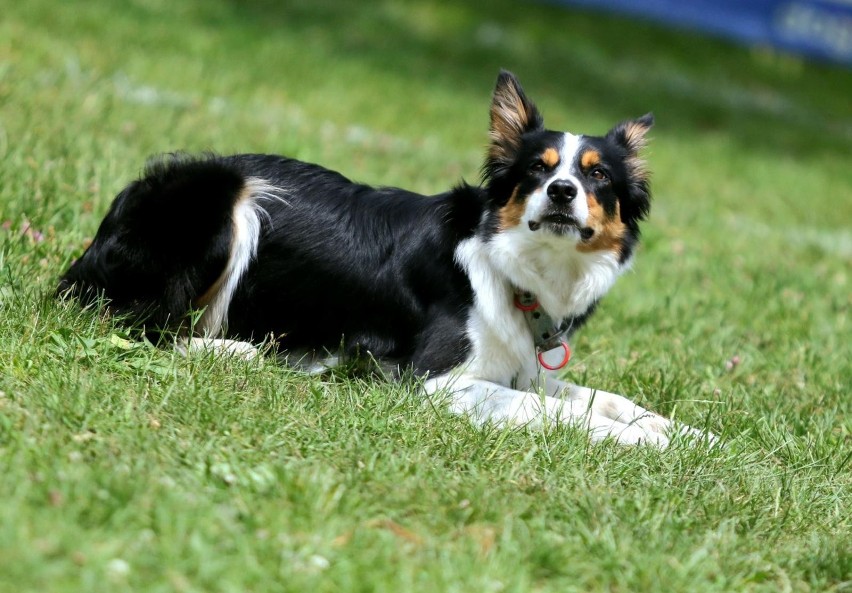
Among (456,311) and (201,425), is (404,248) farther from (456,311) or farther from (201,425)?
(201,425)

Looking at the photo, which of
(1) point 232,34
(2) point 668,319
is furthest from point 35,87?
(2) point 668,319

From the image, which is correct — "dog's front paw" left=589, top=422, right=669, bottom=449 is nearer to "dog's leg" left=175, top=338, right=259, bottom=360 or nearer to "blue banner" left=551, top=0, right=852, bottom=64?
"dog's leg" left=175, top=338, right=259, bottom=360

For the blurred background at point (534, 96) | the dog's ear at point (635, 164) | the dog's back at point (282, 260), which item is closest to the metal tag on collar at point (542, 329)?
the dog's back at point (282, 260)

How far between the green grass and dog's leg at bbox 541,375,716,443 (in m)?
0.20

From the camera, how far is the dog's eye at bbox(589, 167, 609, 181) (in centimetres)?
419

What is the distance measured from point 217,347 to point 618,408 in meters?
1.63

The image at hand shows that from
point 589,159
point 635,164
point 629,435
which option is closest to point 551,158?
point 589,159

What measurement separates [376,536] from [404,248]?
1.66m

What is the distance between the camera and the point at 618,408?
425 centimetres

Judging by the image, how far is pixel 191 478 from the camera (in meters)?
3.01

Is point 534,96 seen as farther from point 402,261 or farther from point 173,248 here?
point 173,248

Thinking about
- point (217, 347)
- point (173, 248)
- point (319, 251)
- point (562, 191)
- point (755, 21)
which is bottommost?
point (217, 347)

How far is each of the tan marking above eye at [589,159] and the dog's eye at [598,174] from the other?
24 mm

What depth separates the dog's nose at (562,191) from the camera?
4.00 m
